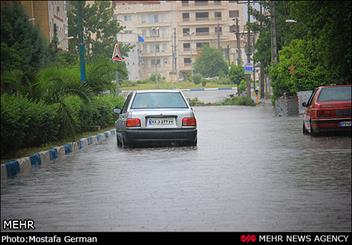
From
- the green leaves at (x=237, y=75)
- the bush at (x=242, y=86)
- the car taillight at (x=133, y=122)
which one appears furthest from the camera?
the green leaves at (x=237, y=75)

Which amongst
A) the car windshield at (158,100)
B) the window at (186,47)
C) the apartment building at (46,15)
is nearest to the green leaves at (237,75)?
the apartment building at (46,15)

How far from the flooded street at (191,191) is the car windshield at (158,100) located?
1672 mm

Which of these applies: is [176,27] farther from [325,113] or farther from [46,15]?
[325,113]

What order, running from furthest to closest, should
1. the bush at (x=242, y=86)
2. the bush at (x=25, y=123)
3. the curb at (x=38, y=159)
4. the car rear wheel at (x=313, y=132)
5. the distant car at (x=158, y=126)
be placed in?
the bush at (x=242, y=86), the car rear wheel at (x=313, y=132), the distant car at (x=158, y=126), the bush at (x=25, y=123), the curb at (x=38, y=159)

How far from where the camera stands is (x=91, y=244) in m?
7.75

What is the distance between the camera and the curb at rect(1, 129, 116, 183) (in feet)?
50.9

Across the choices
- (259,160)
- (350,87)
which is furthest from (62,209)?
(350,87)

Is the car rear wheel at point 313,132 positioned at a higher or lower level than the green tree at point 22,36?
lower

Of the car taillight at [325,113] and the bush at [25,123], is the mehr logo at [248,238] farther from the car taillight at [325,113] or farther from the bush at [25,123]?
the car taillight at [325,113]

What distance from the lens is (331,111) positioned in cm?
2322

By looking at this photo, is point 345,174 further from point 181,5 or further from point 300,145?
point 181,5

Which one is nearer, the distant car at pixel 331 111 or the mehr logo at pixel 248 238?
the mehr logo at pixel 248 238

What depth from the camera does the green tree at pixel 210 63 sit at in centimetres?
14550

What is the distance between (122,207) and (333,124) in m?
13.7
